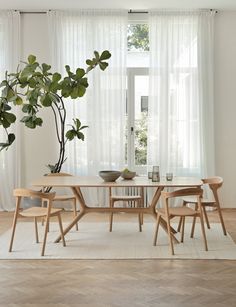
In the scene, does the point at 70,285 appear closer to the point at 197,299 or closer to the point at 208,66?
the point at 197,299

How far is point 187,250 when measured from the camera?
4652 millimetres

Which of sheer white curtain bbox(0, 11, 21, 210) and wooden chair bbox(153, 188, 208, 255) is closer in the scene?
wooden chair bbox(153, 188, 208, 255)

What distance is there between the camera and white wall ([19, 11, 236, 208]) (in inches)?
272

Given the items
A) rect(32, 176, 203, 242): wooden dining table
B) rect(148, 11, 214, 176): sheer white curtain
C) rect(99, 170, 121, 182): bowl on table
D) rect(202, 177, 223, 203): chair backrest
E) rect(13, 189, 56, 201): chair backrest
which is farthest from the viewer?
rect(148, 11, 214, 176): sheer white curtain

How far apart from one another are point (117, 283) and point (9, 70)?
4.28 meters

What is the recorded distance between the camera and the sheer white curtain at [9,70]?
6.86 meters

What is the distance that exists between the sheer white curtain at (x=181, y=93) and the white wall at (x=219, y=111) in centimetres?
20

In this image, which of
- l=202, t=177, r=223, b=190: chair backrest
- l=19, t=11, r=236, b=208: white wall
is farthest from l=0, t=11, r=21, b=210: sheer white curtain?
l=202, t=177, r=223, b=190: chair backrest

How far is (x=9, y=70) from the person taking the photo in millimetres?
6879

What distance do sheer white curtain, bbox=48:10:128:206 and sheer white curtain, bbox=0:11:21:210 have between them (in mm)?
569

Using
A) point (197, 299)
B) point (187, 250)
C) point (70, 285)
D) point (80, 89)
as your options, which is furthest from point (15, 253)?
point (80, 89)

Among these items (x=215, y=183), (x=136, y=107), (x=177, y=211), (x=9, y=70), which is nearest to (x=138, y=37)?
(x=136, y=107)

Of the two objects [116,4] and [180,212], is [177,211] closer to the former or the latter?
[180,212]

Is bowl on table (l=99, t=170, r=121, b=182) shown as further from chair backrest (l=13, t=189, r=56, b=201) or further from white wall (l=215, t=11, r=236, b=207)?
white wall (l=215, t=11, r=236, b=207)
